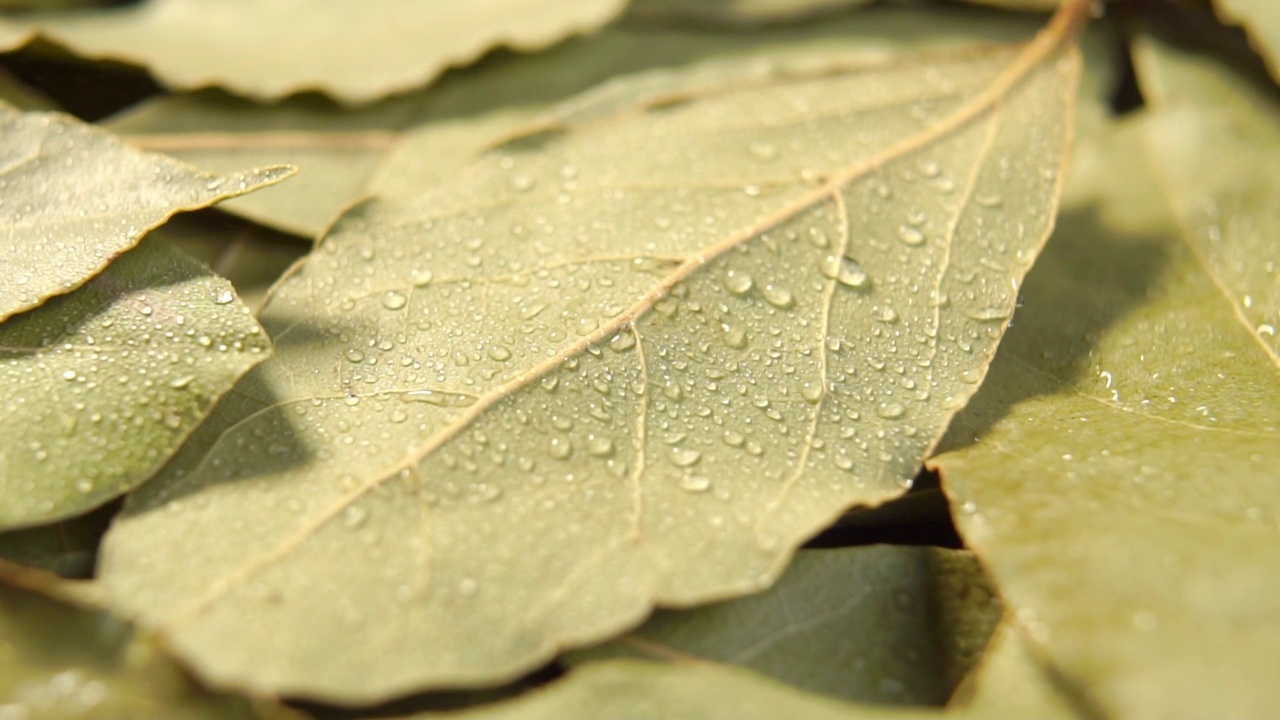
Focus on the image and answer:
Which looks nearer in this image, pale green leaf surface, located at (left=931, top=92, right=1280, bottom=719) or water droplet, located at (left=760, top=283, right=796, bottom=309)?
pale green leaf surface, located at (left=931, top=92, right=1280, bottom=719)

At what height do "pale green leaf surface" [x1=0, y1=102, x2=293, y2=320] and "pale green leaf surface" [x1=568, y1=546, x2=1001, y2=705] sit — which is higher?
"pale green leaf surface" [x1=0, y1=102, x2=293, y2=320]

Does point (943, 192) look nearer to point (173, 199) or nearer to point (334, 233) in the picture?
point (334, 233)

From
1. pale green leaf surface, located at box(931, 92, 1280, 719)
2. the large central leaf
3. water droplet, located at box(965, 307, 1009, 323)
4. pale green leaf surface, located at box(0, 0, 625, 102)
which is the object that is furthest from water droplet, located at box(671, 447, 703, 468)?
pale green leaf surface, located at box(0, 0, 625, 102)

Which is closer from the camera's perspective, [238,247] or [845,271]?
[845,271]

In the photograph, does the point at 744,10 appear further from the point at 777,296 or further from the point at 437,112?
the point at 777,296

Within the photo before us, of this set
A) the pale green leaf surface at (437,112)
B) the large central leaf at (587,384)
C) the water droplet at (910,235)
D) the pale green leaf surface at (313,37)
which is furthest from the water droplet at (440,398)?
the pale green leaf surface at (313,37)

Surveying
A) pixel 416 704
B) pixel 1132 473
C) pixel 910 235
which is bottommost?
pixel 416 704

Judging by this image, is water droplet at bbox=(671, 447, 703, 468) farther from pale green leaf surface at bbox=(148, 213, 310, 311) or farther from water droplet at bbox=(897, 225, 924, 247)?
pale green leaf surface at bbox=(148, 213, 310, 311)

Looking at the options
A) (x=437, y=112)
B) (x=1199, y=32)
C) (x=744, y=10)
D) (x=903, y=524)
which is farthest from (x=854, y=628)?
(x=1199, y=32)
